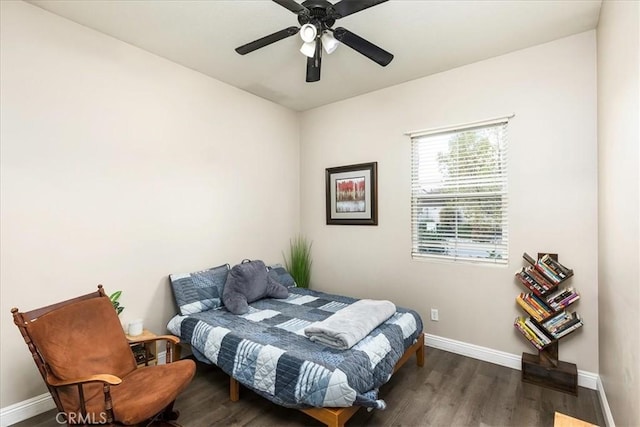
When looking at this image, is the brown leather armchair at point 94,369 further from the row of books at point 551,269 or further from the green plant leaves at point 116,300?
the row of books at point 551,269

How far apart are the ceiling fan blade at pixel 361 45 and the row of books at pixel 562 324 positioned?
2449 mm

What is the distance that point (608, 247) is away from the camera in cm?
211

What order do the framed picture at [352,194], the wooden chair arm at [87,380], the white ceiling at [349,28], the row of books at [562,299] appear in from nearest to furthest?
1. the wooden chair arm at [87,380]
2. the white ceiling at [349,28]
3. the row of books at [562,299]
4. the framed picture at [352,194]

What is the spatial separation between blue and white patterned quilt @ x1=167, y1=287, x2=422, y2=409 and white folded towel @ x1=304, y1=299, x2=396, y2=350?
0.16 feet

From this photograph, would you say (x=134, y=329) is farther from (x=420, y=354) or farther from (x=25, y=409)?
(x=420, y=354)

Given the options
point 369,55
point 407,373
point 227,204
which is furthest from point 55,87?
point 407,373

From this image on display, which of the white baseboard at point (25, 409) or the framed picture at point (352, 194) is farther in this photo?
the framed picture at point (352, 194)

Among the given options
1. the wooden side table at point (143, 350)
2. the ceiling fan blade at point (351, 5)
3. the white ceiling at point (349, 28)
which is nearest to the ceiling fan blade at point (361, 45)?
the ceiling fan blade at point (351, 5)

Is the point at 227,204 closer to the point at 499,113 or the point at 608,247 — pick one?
the point at 499,113

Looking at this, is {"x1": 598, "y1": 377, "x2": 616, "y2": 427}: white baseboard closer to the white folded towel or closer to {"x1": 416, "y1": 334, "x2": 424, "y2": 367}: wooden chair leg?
{"x1": 416, "y1": 334, "x2": 424, "y2": 367}: wooden chair leg

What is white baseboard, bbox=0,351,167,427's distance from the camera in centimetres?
213

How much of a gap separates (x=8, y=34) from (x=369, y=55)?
2.51m

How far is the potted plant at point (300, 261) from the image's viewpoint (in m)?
4.28

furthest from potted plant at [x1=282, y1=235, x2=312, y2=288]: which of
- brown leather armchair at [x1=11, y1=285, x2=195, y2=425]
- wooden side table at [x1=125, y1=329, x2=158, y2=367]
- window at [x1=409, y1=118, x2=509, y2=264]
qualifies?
brown leather armchair at [x1=11, y1=285, x2=195, y2=425]
